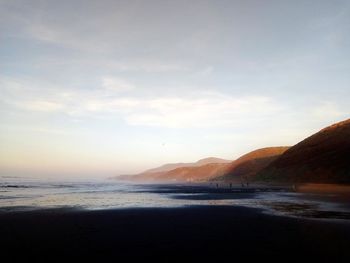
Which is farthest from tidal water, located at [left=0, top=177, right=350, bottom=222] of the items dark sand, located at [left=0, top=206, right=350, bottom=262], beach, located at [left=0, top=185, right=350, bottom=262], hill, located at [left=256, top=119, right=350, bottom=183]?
hill, located at [left=256, top=119, right=350, bottom=183]

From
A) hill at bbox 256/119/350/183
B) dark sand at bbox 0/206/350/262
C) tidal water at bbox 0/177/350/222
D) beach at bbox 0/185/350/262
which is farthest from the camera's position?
hill at bbox 256/119/350/183

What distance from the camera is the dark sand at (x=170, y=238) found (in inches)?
593

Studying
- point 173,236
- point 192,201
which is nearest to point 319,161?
point 192,201

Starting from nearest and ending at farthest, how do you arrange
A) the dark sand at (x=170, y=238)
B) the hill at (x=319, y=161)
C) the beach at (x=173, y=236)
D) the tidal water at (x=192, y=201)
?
1. the dark sand at (x=170, y=238)
2. the beach at (x=173, y=236)
3. the tidal water at (x=192, y=201)
4. the hill at (x=319, y=161)

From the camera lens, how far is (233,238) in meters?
18.8

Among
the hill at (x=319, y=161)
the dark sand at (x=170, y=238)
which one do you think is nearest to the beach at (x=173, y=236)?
the dark sand at (x=170, y=238)

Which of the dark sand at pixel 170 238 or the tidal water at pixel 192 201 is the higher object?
the tidal water at pixel 192 201

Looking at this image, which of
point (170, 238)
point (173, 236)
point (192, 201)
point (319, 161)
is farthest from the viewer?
point (319, 161)

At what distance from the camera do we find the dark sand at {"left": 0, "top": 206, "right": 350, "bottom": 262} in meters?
15.1

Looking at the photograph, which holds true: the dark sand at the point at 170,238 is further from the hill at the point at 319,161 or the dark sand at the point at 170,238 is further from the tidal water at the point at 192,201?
the hill at the point at 319,161

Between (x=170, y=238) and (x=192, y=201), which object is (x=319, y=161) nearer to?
(x=192, y=201)

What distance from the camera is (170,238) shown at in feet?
62.1

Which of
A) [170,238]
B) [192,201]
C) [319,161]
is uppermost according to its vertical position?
[319,161]

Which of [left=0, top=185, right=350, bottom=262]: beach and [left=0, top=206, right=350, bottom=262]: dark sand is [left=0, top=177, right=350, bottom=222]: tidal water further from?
[left=0, top=206, right=350, bottom=262]: dark sand
